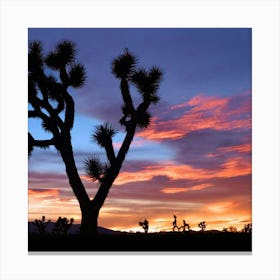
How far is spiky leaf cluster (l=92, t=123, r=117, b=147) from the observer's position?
10.2 m

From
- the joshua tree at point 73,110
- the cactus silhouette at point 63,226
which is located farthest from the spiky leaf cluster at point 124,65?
the cactus silhouette at point 63,226

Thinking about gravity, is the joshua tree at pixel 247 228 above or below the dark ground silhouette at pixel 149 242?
above

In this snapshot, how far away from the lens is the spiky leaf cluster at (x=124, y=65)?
10.2 metres

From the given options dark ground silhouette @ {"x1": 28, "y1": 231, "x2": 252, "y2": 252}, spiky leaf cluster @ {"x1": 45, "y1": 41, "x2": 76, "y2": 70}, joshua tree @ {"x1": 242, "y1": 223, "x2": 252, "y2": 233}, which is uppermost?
spiky leaf cluster @ {"x1": 45, "y1": 41, "x2": 76, "y2": 70}

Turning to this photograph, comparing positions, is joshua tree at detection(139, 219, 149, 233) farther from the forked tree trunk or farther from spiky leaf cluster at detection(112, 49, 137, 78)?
spiky leaf cluster at detection(112, 49, 137, 78)

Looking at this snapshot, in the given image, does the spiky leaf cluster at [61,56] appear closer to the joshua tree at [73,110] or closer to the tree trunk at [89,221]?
the joshua tree at [73,110]

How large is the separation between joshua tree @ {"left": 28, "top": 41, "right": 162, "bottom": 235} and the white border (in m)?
1.19

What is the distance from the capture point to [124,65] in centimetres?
1024

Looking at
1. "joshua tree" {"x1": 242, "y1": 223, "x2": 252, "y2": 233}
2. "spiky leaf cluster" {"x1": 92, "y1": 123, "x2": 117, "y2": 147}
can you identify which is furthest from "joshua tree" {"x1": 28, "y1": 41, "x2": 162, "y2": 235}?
→ "joshua tree" {"x1": 242, "y1": 223, "x2": 252, "y2": 233}
